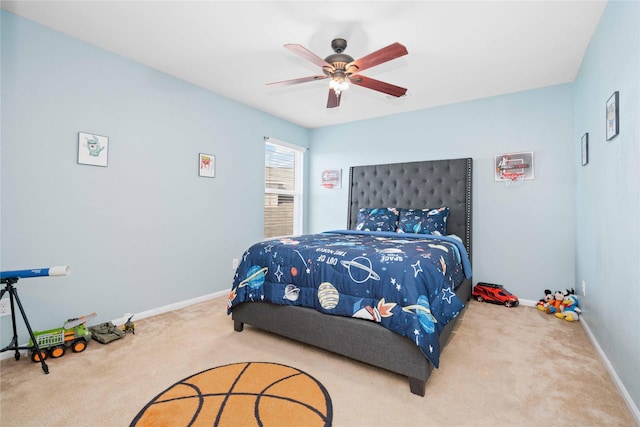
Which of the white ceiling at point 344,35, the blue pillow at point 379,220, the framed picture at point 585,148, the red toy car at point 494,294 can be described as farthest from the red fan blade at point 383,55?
the red toy car at point 494,294

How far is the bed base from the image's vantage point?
176 centimetres

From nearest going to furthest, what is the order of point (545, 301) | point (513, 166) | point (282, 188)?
point (545, 301), point (513, 166), point (282, 188)

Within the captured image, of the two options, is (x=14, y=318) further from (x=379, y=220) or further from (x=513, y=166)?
(x=513, y=166)

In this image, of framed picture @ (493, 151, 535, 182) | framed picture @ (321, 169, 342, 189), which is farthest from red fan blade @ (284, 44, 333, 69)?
framed picture @ (321, 169, 342, 189)

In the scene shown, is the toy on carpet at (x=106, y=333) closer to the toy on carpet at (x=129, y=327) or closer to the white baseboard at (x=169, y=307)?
the toy on carpet at (x=129, y=327)

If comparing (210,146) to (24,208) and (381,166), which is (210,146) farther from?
(381,166)

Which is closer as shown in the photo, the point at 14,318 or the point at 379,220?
the point at 14,318

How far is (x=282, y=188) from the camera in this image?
15.8 ft

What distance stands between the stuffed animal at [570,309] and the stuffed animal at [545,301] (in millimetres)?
144

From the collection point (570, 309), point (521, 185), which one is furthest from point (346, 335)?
point (521, 185)

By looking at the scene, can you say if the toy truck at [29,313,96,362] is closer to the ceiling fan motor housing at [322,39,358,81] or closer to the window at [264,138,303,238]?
the window at [264,138,303,238]

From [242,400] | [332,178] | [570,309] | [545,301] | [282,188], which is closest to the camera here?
[242,400]

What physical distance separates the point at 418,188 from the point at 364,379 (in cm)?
276

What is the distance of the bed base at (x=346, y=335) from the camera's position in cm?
176
